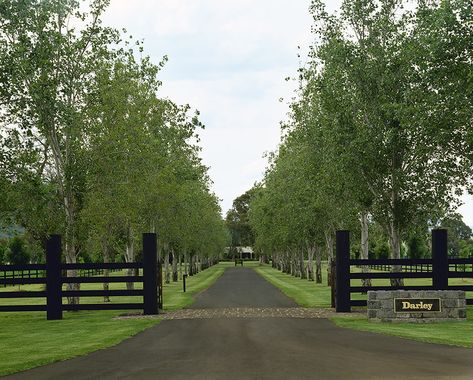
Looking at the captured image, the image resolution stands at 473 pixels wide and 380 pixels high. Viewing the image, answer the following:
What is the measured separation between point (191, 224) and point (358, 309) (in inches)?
1239

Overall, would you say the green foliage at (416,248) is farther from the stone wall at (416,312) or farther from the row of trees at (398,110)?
the stone wall at (416,312)

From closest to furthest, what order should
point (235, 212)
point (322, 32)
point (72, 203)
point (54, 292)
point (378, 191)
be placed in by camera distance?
point (54, 292)
point (72, 203)
point (378, 191)
point (322, 32)
point (235, 212)

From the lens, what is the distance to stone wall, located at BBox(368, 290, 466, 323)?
19969mm

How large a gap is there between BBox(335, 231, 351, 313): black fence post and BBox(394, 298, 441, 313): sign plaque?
11.3ft

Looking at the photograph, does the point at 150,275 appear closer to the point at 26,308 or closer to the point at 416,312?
the point at 26,308

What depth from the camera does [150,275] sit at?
23156 millimetres

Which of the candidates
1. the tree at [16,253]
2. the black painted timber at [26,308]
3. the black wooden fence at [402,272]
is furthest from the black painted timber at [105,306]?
the tree at [16,253]

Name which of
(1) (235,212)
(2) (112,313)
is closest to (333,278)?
(2) (112,313)

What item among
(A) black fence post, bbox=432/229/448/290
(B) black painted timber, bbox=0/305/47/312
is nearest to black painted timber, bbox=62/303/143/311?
(B) black painted timber, bbox=0/305/47/312

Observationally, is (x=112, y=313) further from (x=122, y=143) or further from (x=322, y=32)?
(x=322, y=32)

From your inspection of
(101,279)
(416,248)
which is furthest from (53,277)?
(416,248)

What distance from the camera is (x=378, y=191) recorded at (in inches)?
1146

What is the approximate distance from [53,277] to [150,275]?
3.48m

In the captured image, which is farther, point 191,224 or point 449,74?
point 191,224
